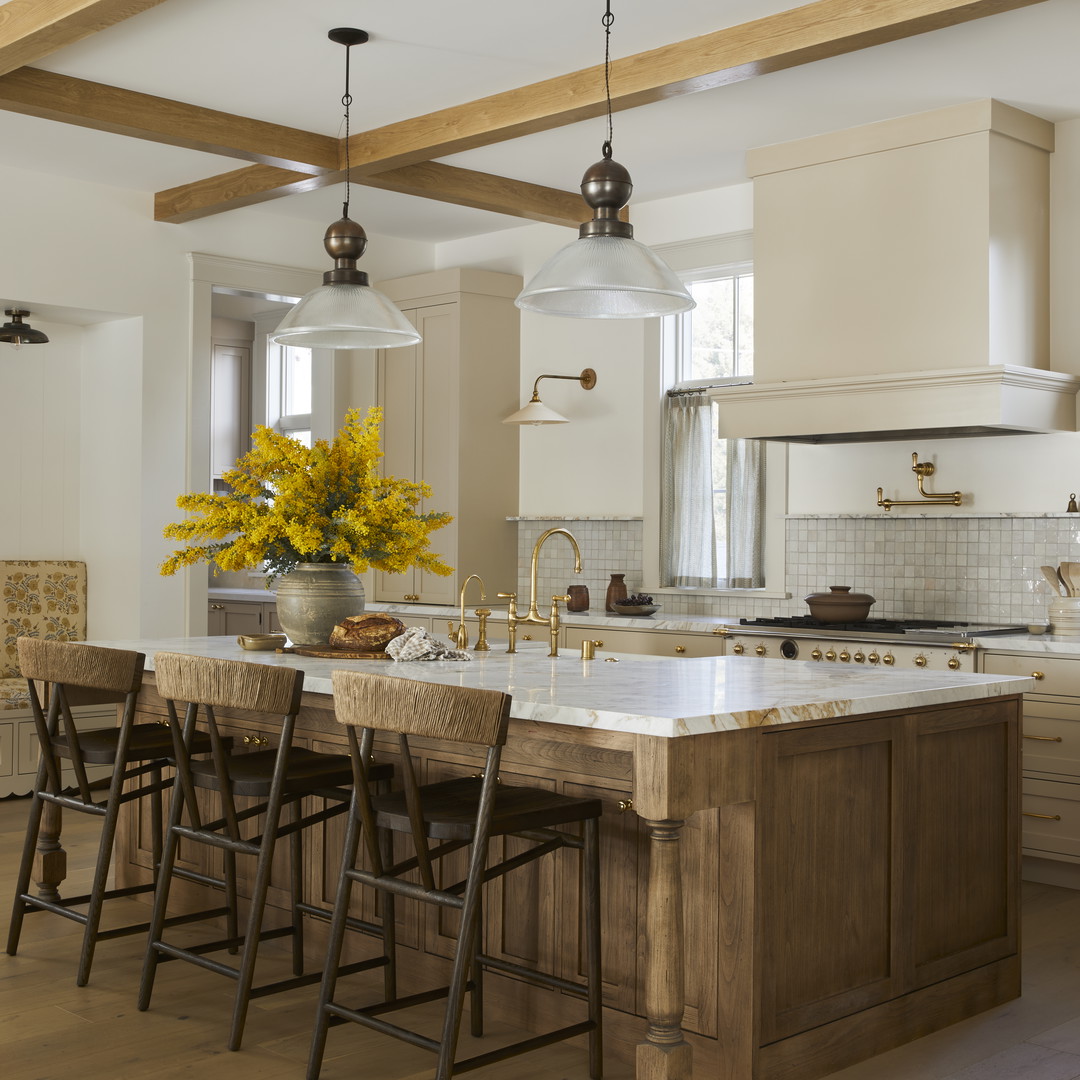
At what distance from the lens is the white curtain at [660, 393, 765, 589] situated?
21.7 ft

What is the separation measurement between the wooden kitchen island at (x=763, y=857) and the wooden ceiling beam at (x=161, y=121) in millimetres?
2865

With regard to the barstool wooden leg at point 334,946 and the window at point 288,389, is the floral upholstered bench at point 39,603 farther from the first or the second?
the barstool wooden leg at point 334,946

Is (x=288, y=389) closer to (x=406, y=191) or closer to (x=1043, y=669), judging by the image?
(x=406, y=191)

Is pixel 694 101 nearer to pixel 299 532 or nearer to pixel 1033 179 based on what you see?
pixel 1033 179

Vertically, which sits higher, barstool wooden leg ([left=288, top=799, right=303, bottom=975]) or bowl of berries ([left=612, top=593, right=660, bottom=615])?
bowl of berries ([left=612, top=593, right=660, bottom=615])

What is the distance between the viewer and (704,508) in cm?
678

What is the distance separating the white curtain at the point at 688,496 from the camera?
676cm

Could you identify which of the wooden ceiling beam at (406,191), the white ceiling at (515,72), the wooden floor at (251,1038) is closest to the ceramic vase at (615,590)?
the wooden ceiling beam at (406,191)

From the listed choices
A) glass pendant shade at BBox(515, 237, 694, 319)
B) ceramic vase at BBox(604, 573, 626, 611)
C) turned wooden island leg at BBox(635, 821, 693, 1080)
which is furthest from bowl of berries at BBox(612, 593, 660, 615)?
turned wooden island leg at BBox(635, 821, 693, 1080)

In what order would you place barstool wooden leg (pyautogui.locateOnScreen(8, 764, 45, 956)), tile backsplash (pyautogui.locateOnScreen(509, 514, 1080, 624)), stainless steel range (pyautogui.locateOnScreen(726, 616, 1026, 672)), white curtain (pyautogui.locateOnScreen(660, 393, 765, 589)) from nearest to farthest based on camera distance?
1. barstool wooden leg (pyautogui.locateOnScreen(8, 764, 45, 956))
2. stainless steel range (pyautogui.locateOnScreen(726, 616, 1026, 672))
3. tile backsplash (pyautogui.locateOnScreen(509, 514, 1080, 624))
4. white curtain (pyautogui.locateOnScreen(660, 393, 765, 589))

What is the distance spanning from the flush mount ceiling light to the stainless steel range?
384cm

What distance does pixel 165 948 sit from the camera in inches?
137

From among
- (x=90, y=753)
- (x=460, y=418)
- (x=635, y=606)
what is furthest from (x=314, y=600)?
(x=460, y=418)

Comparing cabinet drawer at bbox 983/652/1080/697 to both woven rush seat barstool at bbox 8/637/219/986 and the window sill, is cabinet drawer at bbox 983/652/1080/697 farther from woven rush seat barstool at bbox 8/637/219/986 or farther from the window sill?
woven rush seat barstool at bbox 8/637/219/986
